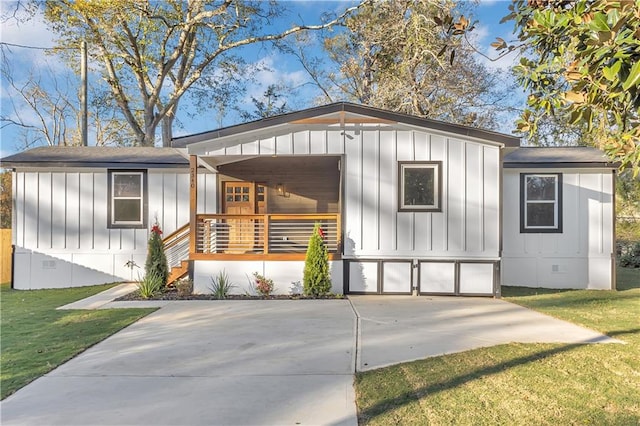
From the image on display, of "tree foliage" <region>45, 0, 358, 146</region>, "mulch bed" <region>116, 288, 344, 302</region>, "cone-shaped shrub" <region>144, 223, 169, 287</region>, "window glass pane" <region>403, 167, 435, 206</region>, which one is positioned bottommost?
"mulch bed" <region>116, 288, 344, 302</region>

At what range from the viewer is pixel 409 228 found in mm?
7555

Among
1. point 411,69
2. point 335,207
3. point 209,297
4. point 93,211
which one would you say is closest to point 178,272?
point 209,297

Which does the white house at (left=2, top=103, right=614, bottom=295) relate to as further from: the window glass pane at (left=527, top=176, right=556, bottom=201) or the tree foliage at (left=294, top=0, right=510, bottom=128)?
the tree foliage at (left=294, top=0, right=510, bottom=128)

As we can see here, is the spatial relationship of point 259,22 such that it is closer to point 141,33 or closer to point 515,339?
point 141,33

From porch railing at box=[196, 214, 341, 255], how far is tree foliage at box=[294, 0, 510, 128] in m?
8.27

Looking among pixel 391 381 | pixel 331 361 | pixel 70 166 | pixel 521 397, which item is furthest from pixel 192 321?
pixel 70 166

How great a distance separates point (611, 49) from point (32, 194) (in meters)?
10.9

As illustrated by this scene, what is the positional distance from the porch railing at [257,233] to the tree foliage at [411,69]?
8268mm

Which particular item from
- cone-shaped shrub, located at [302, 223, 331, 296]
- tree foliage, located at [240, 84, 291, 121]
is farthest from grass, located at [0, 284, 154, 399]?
tree foliage, located at [240, 84, 291, 121]

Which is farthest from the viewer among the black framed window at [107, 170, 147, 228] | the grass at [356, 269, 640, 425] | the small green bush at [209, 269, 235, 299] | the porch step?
the black framed window at [107, 170, 147, 228]

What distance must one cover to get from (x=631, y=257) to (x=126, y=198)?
16.0 meters

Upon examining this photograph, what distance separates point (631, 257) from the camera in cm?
1320

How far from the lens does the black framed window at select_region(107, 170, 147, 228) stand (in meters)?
9.12

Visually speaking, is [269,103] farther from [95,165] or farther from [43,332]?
[43,332]
